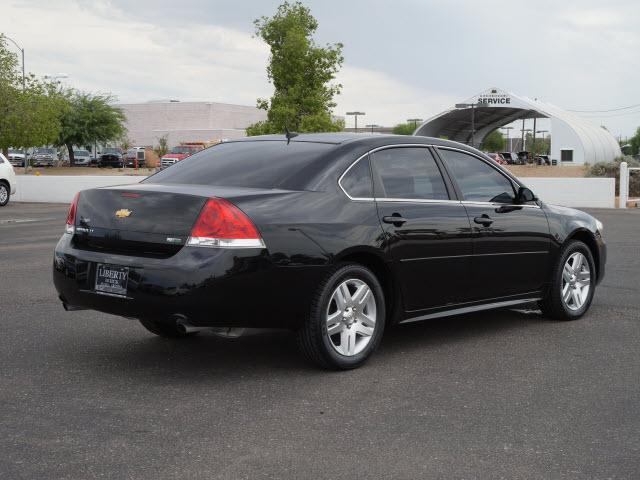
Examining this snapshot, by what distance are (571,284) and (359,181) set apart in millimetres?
2683

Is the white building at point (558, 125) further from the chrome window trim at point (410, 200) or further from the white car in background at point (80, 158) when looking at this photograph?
the chrome window trim at point (410, 200)

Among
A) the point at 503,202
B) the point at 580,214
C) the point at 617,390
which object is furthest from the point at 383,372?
the point at 580,214

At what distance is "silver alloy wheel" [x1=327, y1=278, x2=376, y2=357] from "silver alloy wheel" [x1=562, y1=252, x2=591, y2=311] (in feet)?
8.06

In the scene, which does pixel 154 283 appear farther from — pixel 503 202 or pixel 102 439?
pixel 503 202

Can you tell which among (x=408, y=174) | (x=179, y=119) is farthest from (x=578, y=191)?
(x=179, y=119)

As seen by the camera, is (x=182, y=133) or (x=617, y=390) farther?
(x=182, y=133)

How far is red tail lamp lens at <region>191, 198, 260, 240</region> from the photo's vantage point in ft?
17.8

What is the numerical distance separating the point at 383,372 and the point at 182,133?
9666 centimetres

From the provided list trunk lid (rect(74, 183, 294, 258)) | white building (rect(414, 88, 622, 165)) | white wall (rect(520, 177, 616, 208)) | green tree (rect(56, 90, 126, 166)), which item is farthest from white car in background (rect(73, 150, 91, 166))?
trunk lid (rect(74, 183, 294, 258))

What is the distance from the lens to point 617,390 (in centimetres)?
554

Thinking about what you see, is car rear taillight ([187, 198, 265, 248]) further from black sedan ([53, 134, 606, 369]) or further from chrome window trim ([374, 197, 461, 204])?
chrome window trim ([374, 197, 461, 204])

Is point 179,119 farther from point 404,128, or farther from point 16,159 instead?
point 404,128

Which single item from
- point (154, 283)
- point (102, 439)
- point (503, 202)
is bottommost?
point (102, 439)

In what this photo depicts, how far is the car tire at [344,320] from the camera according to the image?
5.70 meters
